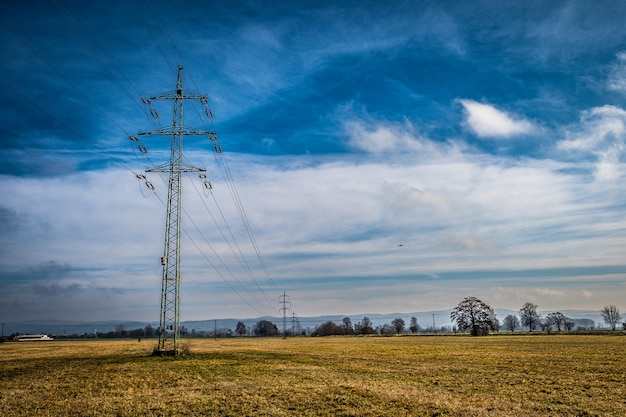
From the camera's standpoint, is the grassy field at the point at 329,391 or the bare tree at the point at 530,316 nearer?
the grassy field at the point at 329,391

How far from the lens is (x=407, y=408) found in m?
17.0

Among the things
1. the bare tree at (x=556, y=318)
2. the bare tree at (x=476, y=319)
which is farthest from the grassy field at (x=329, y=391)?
the bare tree at (x=556, y=318)

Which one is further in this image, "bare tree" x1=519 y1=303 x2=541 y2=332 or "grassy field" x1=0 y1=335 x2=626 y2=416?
"bare tree" x1=519 y1=303 x2=541 y2=332

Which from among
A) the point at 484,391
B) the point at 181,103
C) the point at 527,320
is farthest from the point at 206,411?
the point at 527,320

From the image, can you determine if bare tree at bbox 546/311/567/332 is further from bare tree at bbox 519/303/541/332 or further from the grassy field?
the grassy field

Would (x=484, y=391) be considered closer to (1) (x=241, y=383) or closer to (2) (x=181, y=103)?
(1) (x=241, y=383)

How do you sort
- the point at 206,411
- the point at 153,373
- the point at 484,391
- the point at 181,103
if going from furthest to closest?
the point at 181,103
the point at 153,373
the point at 484,391
the point at 206,411

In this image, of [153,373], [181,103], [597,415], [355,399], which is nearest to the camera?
[597,415]

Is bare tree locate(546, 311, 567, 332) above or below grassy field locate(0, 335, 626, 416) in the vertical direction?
below

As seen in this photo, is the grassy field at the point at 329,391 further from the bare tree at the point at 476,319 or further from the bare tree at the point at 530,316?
the bare tree at the point at 530,316

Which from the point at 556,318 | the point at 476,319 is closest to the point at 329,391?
the point at 476,319

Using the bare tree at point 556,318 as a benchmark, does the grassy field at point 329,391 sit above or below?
above

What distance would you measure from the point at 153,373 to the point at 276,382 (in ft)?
35.1

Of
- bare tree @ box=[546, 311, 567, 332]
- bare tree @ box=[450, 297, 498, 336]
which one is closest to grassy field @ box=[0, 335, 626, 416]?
bare tree @ box=[450, 297, 498, 336]
